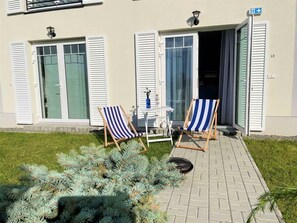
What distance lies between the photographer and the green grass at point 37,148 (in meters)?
4.05

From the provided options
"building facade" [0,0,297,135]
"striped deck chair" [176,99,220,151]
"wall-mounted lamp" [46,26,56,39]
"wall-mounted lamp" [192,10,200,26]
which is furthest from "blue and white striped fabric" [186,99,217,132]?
"wall-mounted lamp" [46,26,56,39]

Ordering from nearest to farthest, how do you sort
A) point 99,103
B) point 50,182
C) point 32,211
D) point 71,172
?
1. point 32,211
2. point 50,182
3. point 71,172
4. point 99,103

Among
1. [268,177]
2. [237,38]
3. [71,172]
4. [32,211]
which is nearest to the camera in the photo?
[32,211]

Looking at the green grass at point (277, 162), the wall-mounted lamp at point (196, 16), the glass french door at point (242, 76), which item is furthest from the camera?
the wall-mounted lamp at point (196, 16)

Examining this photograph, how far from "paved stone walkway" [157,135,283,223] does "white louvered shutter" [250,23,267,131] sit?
4.26 feet

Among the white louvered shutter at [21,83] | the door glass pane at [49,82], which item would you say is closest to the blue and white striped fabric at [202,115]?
the door glass pane at [49,82]

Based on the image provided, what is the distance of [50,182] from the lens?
58.0 inches

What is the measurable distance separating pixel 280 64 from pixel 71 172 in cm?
516

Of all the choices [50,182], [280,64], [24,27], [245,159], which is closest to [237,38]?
[280,64]

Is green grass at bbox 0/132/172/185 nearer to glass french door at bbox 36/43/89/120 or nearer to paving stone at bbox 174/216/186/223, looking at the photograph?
glass french door at bbox 36/43/89/120

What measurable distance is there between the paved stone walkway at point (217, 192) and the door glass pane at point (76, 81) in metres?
3.61

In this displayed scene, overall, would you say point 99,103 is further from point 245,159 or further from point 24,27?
point 245,159

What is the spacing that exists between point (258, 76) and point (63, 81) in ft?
17.0

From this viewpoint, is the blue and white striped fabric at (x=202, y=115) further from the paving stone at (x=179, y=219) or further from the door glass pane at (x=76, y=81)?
the door glass pane at (x=76, y=81)
